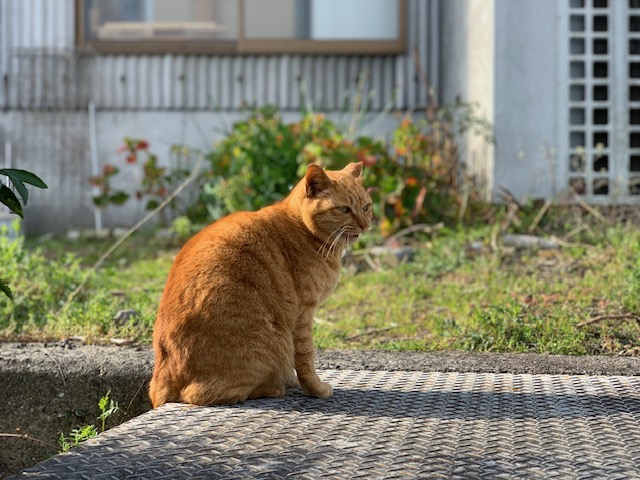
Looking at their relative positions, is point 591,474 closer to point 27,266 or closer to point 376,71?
point 27,266

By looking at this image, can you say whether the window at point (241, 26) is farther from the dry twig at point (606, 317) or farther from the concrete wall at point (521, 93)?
the dry twig at point (606, 317)

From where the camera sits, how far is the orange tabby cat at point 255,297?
302 cm

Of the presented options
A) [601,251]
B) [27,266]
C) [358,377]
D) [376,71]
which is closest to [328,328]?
[358,377]

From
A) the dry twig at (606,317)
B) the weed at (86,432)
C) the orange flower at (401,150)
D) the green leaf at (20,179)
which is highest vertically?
the orange flower at (401,150)

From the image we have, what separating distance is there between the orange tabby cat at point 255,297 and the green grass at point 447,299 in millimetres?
1199

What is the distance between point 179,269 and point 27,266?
A: 7.83 ft

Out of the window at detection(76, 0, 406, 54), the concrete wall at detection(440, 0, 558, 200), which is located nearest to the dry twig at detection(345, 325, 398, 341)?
the concrete wall at detection(440, 0, 558, 200)

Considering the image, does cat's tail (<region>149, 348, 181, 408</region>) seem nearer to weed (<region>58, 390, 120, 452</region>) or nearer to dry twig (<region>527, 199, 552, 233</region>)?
weed (<region>58, 390, 120, 452</region>)

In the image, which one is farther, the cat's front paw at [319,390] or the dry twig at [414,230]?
the dry twig at [414,230]

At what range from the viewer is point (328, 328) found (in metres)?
4.90

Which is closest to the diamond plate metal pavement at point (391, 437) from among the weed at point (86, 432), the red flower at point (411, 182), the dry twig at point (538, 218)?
the weed at point (86, 432)

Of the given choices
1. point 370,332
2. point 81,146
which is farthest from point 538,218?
point 81,146

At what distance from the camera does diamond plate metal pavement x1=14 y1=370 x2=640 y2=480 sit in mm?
2260

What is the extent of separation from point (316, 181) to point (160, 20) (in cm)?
692
